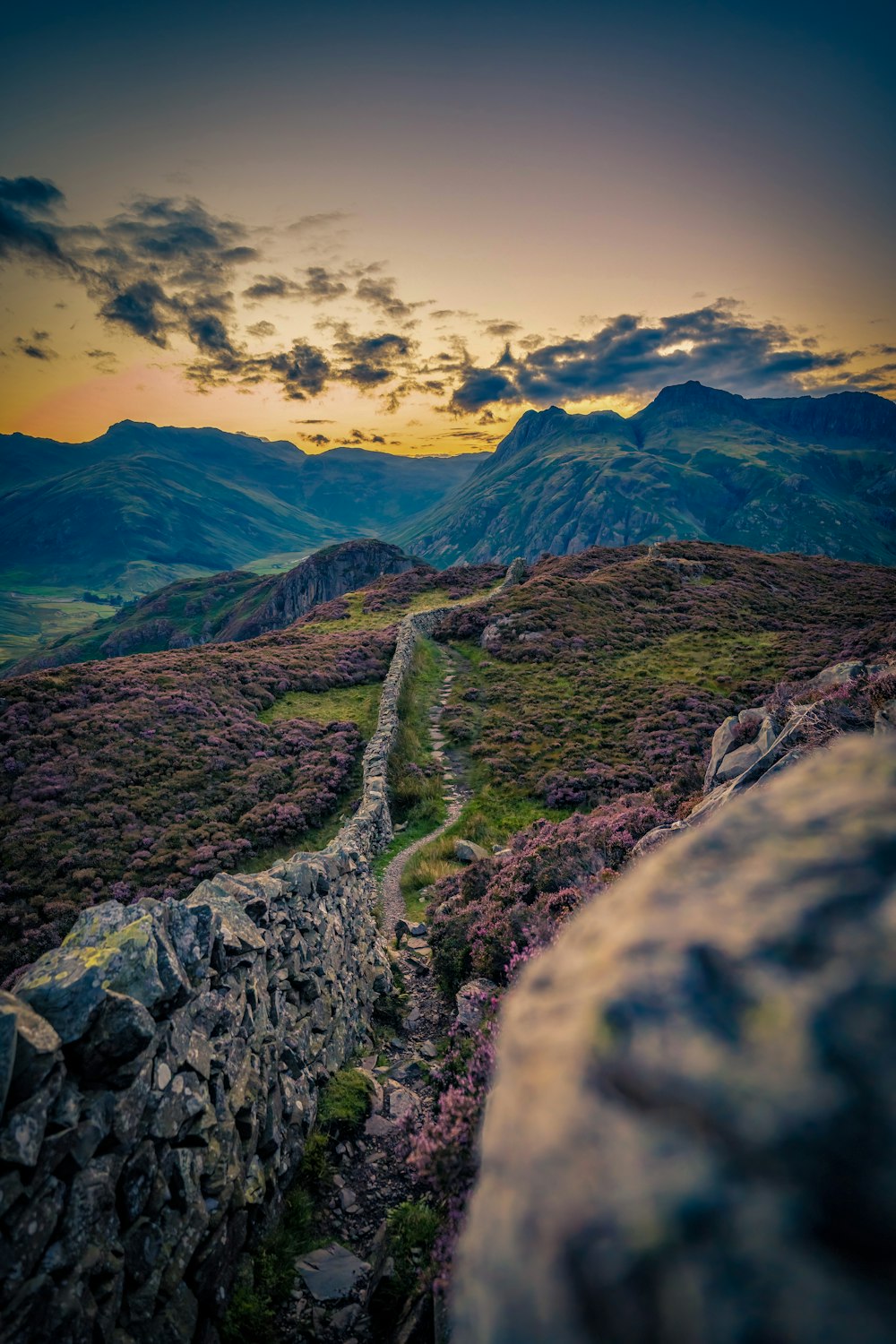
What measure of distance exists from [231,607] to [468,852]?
5597 inches

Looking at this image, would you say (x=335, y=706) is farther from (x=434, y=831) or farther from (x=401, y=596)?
(x=401, y=596)

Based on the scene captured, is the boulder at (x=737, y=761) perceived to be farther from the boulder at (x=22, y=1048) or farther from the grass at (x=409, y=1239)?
the boulder at (x=22, y=1048)

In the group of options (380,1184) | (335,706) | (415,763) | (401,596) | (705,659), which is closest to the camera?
(380,1184)

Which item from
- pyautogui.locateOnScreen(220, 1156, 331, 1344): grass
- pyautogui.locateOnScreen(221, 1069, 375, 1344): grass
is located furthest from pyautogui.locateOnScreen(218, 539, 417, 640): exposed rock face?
pyautogui.locateOnScreen(220, 1156, 331, 1344): grass

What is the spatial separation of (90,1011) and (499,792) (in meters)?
17.4

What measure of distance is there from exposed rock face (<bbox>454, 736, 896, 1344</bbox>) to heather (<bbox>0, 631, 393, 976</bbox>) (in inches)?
708

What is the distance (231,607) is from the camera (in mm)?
146250

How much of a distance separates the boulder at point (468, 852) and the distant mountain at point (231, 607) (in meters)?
104

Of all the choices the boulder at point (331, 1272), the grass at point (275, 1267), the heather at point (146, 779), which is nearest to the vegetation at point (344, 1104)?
the grass at point (275, 1267)

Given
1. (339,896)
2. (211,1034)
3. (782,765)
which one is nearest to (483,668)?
(339,896)

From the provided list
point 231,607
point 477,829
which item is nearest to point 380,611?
point 477,829

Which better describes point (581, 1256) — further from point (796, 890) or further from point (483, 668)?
point (483, 668)

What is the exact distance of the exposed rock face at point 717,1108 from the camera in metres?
1.41

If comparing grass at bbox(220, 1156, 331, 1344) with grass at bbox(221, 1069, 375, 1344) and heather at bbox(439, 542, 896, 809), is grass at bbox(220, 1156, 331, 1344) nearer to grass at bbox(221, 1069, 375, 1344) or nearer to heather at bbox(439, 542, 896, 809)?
grass at bbox(221, 1069, 375, 1344)
